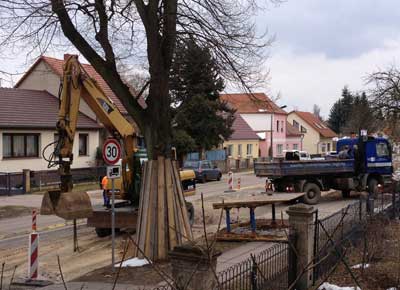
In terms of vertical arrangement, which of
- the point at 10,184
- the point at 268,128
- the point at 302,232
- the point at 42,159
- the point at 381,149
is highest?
the point at 268,128

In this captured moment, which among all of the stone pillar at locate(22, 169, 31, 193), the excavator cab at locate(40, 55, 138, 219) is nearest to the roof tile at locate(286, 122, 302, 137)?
the stone pillar at locate(22, 169, 31, 193)

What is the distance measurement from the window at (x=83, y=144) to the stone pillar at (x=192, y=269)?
1357 inches

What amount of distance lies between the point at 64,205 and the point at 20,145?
23654mm

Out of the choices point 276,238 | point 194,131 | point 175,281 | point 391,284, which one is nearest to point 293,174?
point 276,238

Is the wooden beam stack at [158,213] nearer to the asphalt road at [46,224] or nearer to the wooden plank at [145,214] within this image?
the wooden plank at [145,214]

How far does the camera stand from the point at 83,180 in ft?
121

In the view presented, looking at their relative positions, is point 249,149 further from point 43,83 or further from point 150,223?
point 150,223

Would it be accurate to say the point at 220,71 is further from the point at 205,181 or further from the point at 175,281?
the point at 205,181

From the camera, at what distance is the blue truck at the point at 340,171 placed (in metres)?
22.9

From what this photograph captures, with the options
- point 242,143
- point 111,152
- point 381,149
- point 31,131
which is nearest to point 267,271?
point 111,152

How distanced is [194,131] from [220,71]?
2959 centimetres

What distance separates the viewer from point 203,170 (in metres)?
40.6

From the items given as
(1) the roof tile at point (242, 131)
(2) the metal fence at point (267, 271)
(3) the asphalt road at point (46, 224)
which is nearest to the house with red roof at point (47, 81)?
(3) the asphalt road at point (46, 224)

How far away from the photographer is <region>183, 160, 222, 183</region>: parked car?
40.2 metres
